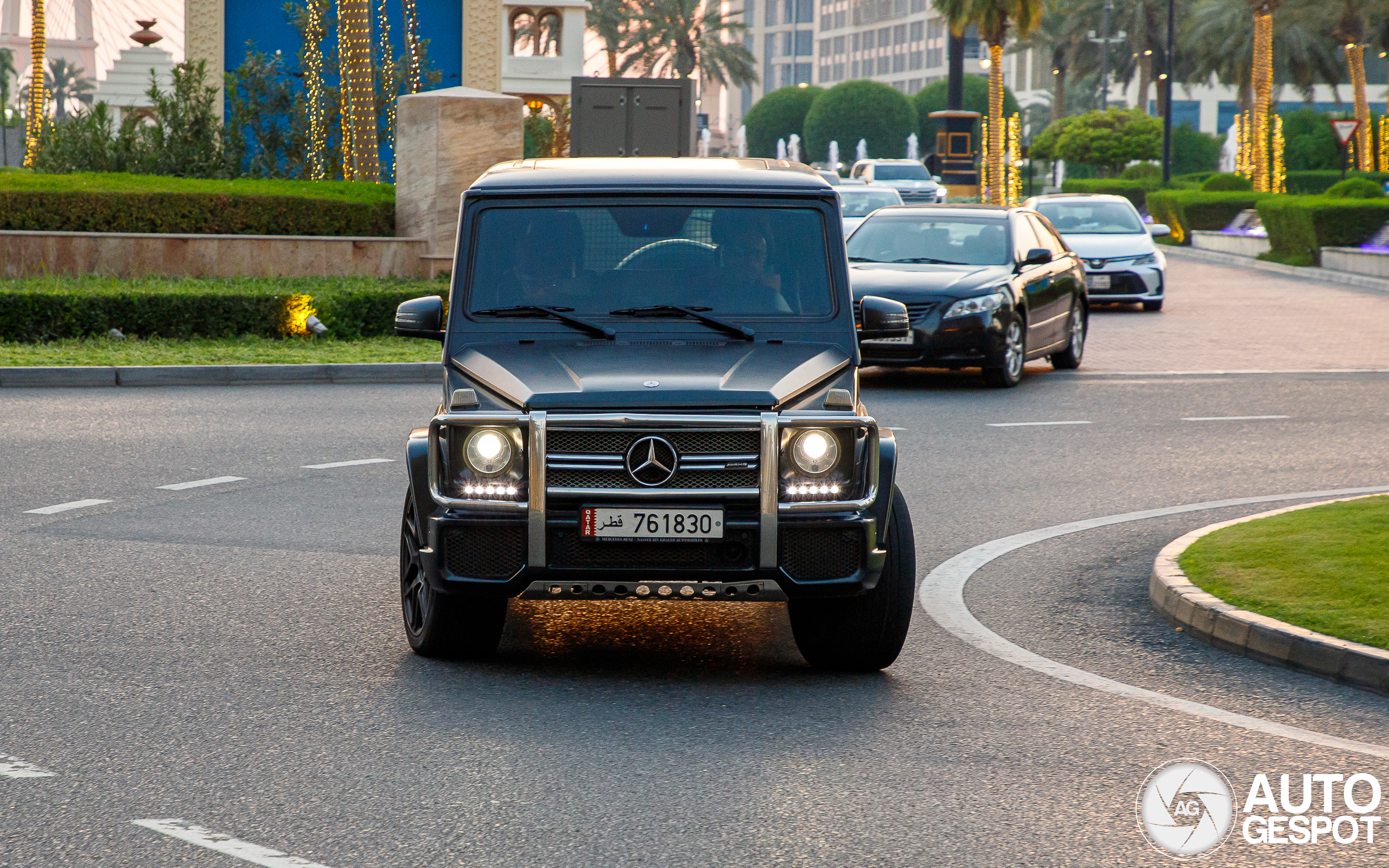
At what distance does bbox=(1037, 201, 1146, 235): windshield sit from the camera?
26.5 m

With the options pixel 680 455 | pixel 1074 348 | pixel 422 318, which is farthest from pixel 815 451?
pixel 1074 348

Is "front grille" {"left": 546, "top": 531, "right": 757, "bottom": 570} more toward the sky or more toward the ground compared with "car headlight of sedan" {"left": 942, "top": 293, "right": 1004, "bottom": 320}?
more toward the ground

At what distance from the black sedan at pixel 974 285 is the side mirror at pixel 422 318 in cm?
912

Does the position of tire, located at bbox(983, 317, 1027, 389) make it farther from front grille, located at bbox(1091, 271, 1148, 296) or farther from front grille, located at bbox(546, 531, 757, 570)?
front grille, located at bbox(546, 531, 757, 570)

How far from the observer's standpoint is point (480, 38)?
4088 cm

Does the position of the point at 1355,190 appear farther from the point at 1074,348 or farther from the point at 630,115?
the point at 1074,348

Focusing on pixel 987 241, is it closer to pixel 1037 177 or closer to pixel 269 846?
pixel 269 846

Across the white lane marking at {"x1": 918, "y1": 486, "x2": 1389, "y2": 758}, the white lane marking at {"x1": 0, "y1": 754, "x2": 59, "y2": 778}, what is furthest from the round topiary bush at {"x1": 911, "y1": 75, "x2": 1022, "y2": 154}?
the white lane marking at {"x1": 0, "y1": 754, "x2": 59, "y2": 778}

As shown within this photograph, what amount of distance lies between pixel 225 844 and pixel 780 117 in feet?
359

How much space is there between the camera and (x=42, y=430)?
1266cm

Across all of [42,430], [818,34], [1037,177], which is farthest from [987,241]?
[818,34]

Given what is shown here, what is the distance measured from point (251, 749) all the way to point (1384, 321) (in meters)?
21.9

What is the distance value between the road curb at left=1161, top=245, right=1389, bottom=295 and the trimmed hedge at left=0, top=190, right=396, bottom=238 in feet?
58.7

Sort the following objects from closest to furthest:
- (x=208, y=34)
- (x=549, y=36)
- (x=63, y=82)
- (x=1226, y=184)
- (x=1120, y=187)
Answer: (x=208, y=34)
(x=549, y=36)
(x=1226, y=184)
(x=1120, y=187)
(x=63, y=82)
